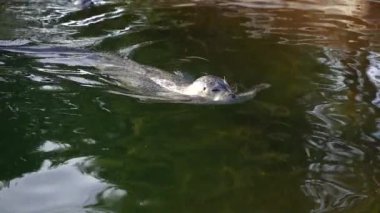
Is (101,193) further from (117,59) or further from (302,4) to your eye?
(302,4)

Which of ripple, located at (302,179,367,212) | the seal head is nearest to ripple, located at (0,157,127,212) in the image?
ripple, located at (302,179,367,212)

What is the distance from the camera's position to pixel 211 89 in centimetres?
548

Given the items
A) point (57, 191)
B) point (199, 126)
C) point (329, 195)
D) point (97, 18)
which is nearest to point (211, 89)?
point (199, 126)

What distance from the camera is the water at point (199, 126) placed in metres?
Answer: 3.95

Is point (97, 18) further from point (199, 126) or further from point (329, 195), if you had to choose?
point (329, 195)

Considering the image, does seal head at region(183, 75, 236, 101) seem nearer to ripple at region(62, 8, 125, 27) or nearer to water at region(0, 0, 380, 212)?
water at region(0, 0, 380, 212)

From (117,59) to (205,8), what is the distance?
267 cm

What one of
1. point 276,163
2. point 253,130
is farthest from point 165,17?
point 276,163

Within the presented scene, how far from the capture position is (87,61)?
258 inches

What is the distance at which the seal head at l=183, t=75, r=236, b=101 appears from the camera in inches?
215

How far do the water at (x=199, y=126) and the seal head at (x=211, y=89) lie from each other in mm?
146

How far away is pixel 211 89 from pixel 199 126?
0.61 meters

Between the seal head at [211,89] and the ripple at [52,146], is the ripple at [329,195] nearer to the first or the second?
the seal head at [211,89]

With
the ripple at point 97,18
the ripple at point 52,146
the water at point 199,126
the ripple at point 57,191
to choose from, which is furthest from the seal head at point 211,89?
the ripple at point 97,18
